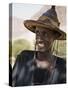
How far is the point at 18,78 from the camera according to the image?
2447 millimetres

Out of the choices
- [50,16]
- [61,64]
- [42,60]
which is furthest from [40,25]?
[61,64]

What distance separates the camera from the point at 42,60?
2.54 metres

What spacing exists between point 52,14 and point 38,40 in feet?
0.95

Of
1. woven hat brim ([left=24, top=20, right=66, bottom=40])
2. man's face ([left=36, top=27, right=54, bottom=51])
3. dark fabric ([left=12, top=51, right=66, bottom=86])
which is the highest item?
woven hat brim ([left=24, top=20, right=66, bottom=40])

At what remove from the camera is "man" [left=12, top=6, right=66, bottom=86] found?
2467 mm

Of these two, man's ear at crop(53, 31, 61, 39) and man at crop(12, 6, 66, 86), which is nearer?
man at crop(12, 6, 66, 86)

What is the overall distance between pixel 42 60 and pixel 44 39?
0.20 m

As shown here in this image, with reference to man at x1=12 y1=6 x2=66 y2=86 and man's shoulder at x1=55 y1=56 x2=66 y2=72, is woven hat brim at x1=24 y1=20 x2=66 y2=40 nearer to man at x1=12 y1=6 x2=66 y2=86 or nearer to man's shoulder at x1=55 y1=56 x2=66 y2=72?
man at x1=12 y1=6 x2=66 y2=86

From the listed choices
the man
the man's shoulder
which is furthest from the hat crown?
the man's shoulder

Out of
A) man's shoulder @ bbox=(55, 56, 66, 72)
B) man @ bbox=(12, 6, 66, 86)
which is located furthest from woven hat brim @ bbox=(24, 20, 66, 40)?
man's shoulder @ bbox=(55, 56, 66, 72)

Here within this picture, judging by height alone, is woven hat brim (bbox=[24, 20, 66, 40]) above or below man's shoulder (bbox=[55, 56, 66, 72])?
above

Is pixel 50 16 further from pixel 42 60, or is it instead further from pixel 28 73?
pixel 28 73

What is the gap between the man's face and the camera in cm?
253

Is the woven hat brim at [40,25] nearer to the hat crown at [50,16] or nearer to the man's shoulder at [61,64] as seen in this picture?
the hat crown at [50,16]
